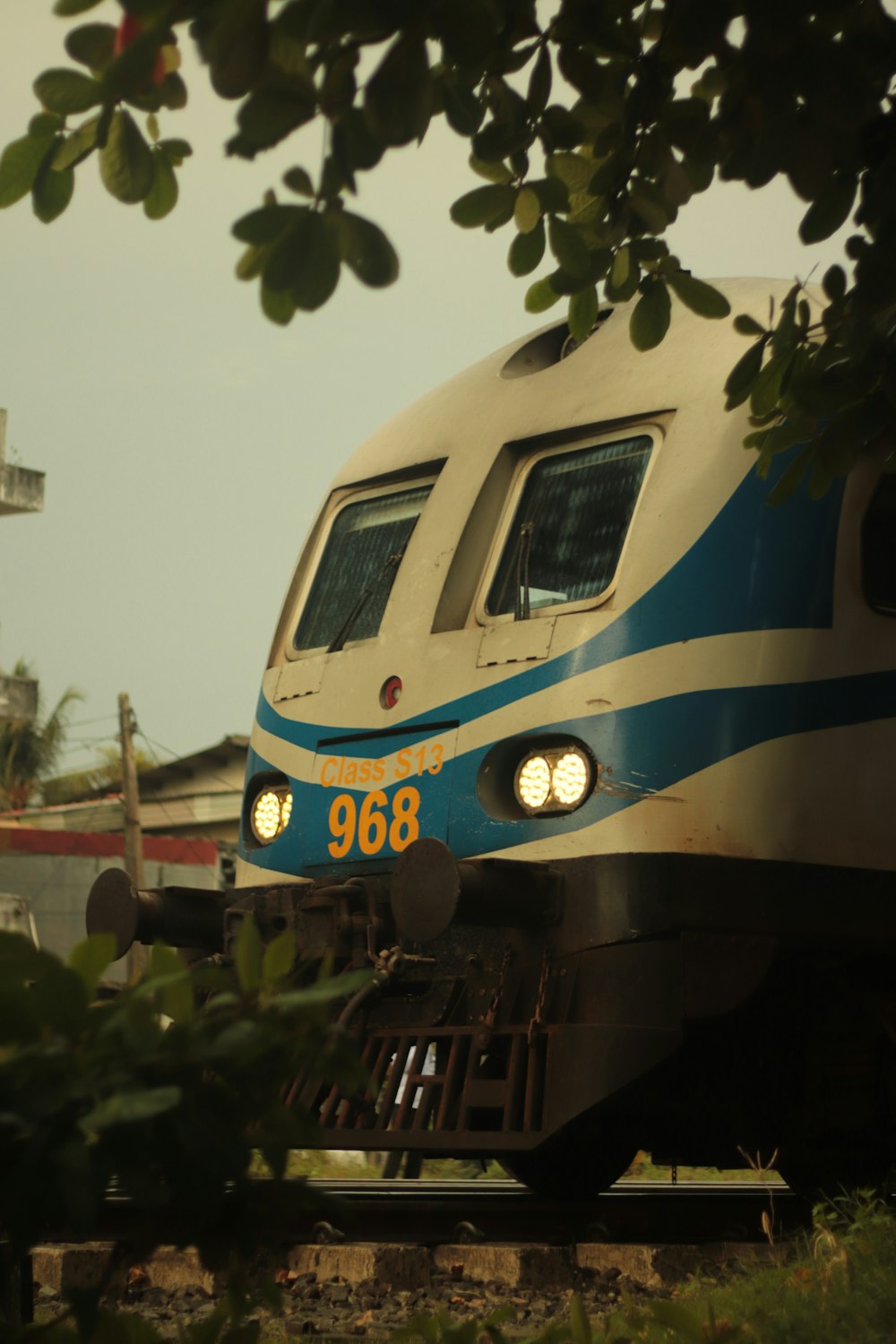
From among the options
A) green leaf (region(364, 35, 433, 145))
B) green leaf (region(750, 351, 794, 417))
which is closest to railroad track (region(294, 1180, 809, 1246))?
green leaf (region(750, 351, 794, 417))

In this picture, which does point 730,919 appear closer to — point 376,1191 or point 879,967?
point 879,967

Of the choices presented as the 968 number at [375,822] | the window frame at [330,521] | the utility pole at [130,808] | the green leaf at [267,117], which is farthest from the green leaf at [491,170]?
the utility pole at [130,808]

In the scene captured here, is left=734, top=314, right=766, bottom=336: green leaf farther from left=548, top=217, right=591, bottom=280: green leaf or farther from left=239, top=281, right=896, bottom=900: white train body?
left=239, top=281, right=896, bottom=900: white train body

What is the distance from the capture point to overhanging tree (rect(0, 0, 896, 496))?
2502 mm

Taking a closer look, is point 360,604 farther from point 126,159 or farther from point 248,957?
point 248,957

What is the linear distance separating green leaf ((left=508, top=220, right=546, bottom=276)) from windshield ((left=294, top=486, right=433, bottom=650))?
290cm

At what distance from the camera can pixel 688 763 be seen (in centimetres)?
534

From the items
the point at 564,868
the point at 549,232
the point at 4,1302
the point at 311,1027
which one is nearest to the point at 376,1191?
the point at 564,868

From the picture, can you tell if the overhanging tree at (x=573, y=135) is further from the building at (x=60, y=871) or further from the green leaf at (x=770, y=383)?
the building at (x=60, y=871)

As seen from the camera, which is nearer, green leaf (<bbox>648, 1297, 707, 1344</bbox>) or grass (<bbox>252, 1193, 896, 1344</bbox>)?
grass (<bbox>252, 1193, 896, 1344</bbox>)

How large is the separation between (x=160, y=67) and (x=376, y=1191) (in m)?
5.94

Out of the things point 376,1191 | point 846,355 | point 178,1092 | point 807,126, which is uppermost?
point 807,126

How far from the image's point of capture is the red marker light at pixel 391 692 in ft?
20.1

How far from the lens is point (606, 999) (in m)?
5.23
